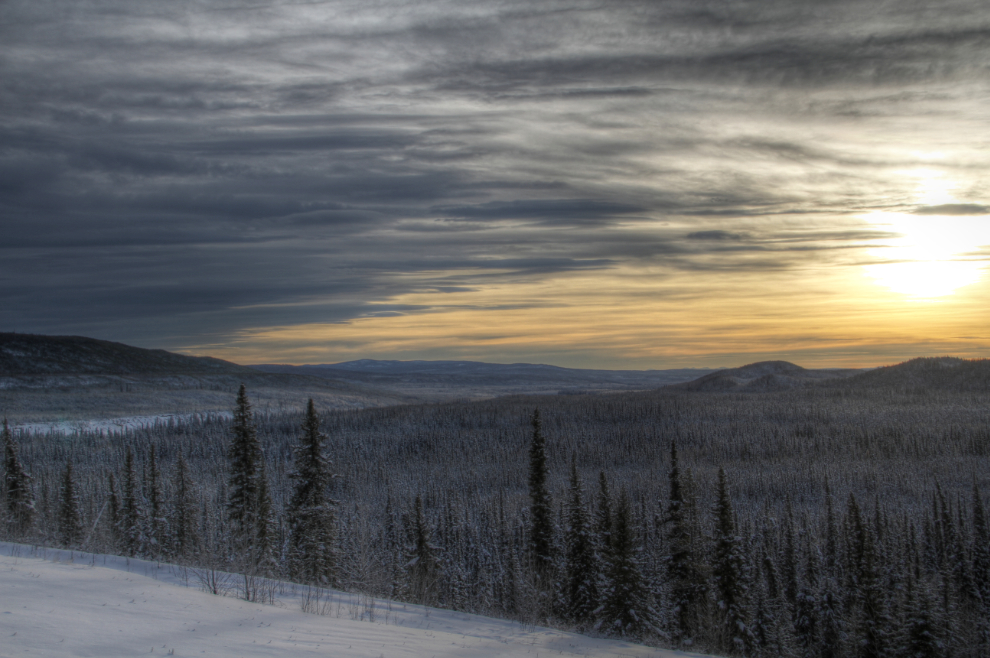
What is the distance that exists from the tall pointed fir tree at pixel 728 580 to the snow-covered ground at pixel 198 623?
23.3 meters

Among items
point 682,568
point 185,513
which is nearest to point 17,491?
point 185,513

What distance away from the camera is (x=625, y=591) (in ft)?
110

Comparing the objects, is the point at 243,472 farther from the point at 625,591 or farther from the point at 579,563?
the point at 625,591

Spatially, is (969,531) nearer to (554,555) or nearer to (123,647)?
(554,555)

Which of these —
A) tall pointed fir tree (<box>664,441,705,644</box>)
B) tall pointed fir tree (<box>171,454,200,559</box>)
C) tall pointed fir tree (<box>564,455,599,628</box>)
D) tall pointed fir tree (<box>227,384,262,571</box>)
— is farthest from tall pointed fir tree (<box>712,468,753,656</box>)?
tall pointed fir tree (<box>171,454,200,559</box>)

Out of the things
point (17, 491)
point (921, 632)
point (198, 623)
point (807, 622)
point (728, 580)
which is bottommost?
point (807, 622)

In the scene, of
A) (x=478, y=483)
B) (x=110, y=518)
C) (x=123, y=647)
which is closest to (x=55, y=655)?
(x=123, y=647)

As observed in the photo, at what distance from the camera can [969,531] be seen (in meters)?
97.7

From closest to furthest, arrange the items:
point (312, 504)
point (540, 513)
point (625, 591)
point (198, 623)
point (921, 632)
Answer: point (198, 623)
point (625, 591)
point (921, 632)
point (312, 504)
point (540, 513)

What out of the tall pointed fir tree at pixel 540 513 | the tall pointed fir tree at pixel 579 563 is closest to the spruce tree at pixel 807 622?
the tall pointed fir tree at pixel 540 513

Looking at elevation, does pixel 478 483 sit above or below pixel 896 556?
below

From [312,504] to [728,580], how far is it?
25245 mm

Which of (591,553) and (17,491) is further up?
(17,491)

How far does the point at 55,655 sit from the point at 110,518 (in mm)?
54475
